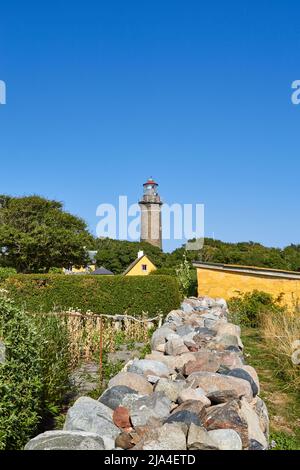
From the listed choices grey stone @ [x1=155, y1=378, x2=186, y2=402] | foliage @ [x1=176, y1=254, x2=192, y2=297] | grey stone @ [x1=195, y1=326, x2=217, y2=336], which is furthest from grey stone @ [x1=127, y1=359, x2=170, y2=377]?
foliage @ [x1=176, y1=254, x2=192, y2=297]

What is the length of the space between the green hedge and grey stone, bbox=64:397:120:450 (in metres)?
8.21

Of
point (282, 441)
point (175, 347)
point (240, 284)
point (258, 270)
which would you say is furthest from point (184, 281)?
point (282, 441)

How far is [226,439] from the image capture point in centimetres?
313

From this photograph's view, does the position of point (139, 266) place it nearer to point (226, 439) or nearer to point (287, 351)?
point (287, 351)

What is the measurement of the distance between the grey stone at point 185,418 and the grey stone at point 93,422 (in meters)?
0.42

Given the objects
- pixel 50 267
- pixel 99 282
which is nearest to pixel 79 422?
pixel 99 282

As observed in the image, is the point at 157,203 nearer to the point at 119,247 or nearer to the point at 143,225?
the point at 143,225

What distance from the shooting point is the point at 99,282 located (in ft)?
39.0

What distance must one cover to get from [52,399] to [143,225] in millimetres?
44889

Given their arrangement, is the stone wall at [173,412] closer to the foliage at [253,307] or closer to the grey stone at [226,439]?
the grey stone at [226,439]

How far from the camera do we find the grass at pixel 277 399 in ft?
15.5

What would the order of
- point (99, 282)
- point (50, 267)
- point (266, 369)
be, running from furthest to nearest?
1. point (50, 267)
2. point (99, 282)
3. point (266, 369)

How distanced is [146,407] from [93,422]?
51 cm
